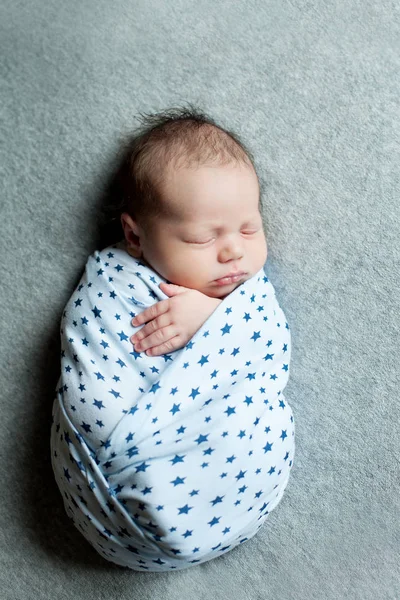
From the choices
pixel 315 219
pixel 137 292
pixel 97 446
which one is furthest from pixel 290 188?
pixel 97 446

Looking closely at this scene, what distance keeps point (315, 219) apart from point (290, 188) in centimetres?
8

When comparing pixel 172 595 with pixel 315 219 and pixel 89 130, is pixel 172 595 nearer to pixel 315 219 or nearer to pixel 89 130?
pixel 315 219

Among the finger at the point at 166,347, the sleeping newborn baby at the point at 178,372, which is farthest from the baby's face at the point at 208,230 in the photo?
the finger at the point at 166,347

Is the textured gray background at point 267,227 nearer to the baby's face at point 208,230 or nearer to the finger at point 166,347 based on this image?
the baby's face at point 208,230

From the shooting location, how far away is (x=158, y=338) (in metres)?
1.14

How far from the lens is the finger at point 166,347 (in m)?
1.15

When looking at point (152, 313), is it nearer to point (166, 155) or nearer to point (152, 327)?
point (152, 327)

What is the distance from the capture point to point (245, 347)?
114 cm

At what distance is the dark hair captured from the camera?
3.74 ft

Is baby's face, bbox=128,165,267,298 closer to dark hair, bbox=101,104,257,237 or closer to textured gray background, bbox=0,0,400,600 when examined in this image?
dark hair, bbox=101,104,257,237

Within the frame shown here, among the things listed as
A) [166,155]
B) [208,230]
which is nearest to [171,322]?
[208,230]

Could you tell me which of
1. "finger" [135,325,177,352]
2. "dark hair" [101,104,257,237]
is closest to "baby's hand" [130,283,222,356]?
"finger" [135,325,177,352]

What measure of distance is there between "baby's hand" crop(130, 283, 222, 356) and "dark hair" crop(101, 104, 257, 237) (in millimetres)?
156

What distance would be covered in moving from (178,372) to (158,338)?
73mm
